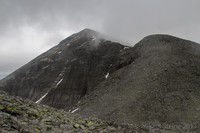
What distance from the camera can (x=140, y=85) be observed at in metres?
25.9

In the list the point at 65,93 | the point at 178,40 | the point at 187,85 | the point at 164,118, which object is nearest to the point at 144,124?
the point at 164,118

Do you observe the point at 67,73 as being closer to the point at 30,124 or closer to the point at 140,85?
the point at 140,85

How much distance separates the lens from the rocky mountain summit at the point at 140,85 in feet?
61.6

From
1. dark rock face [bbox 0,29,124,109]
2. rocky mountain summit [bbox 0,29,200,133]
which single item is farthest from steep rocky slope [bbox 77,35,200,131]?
dark rock face [bbox 0,29,124,109]

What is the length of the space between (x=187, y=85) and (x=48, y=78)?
Answer: 57691 millimetres

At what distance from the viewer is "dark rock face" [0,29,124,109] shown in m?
51.5

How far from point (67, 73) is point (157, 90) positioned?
43.3m

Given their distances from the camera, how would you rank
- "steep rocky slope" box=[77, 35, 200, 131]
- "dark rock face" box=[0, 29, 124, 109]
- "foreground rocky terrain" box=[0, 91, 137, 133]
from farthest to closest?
1. "dark rock face" box=[0, 29, 124, 109]
2. "steep rocky slope" box=[77, 35, 200, 131]
3. "foreground rocky terrain" box=[0, 91, 137, 133]

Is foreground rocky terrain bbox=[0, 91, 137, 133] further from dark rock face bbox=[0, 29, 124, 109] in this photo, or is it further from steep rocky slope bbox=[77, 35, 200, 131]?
dark rock face bbox=[0, 29, 124, 109]

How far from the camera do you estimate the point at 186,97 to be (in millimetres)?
20609

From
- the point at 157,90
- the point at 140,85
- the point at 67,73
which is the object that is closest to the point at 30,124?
the point at 157,90

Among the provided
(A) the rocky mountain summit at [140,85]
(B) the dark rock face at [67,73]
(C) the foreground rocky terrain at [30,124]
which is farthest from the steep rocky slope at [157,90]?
(B) the dark rock face at [67,73]

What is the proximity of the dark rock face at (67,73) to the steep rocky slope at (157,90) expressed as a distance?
60.4 feet

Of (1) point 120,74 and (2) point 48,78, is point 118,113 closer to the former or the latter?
(1) point 120,74
